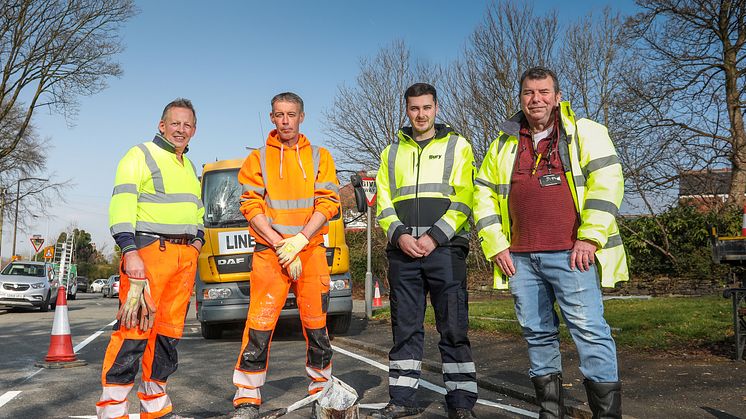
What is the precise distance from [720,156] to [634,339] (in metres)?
10.7

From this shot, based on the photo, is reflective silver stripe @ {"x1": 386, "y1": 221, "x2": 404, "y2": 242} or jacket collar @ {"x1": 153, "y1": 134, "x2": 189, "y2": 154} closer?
jacket collar @ {"x1": 153, "y1": 134, "x2": 189, "y2": 154}

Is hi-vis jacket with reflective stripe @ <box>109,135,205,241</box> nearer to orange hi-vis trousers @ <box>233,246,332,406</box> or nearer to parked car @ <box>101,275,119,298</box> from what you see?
orange hi-vis trousers @ <box>233,246,332,406</box>

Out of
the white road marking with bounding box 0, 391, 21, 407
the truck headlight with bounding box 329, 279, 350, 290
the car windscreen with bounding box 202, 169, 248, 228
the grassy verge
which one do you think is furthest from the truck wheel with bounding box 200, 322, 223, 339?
the white road marking with bounding box 0, 391, 21, 407

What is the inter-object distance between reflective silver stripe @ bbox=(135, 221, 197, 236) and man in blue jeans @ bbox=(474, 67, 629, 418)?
6.45ft

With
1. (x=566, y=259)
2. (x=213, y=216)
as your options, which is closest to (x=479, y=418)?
(x=566, y=259)

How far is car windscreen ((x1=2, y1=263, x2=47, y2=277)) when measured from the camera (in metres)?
21.9

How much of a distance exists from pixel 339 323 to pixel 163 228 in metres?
6.89

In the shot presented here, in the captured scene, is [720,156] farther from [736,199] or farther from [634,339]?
[634,339]

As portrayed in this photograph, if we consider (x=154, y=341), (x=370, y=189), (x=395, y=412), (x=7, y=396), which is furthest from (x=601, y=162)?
(x=370, y=189)

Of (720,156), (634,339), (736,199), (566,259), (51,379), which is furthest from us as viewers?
(736,199)

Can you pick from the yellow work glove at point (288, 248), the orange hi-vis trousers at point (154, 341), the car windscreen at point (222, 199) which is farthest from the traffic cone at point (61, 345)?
the yellow work glove at point (288, 248)

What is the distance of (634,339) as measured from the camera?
840cm

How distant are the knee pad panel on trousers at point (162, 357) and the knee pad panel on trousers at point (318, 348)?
0.93 metres

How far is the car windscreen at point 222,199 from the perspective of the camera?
9.92 metres
